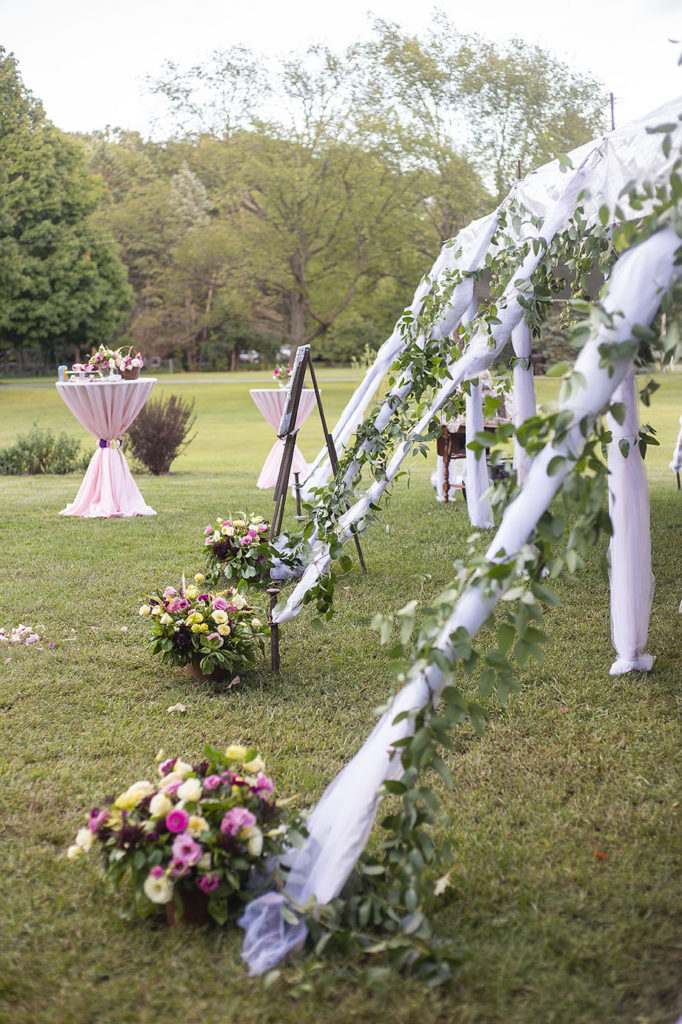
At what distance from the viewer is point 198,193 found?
39.3 meters

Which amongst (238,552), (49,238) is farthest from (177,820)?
(49,238)

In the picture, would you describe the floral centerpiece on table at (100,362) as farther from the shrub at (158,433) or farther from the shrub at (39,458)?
the shrub at (39,458)

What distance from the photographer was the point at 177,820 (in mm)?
2201

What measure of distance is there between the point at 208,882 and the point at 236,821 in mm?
151

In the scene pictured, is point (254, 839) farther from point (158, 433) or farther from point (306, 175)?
point (306, 175)

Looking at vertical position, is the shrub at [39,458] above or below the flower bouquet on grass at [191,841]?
above

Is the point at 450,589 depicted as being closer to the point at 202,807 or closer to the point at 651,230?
the point at 202,807

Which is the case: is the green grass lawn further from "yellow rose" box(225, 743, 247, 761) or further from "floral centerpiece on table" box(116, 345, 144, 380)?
"floral centerpiece on table" box(116, 345, 144, 380)

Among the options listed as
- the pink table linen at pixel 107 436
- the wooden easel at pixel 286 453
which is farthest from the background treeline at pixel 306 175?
the wooden easel at pixel 286 453

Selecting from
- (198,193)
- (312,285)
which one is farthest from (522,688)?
(198,193)

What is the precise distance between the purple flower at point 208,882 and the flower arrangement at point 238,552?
3060 millimetres

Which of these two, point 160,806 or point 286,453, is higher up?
point 286,453

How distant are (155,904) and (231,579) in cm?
335

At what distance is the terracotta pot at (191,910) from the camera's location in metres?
2.21
